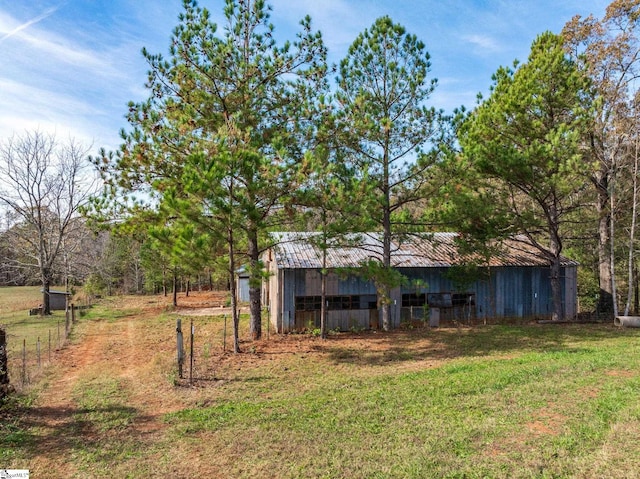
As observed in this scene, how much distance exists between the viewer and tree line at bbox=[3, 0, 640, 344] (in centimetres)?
1280

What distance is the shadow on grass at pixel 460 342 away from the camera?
1361cm

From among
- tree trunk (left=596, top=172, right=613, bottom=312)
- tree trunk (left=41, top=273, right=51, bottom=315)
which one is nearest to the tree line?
tree trunk (left=596, top=172, right=613, bottom=312)

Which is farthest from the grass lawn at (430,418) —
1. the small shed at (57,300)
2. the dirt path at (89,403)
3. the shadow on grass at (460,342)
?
the small shed at (57,300)

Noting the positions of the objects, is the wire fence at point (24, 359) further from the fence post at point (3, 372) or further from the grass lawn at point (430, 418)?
the grass lawn at point (430, 418)

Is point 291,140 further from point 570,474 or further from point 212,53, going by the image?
point 570,474

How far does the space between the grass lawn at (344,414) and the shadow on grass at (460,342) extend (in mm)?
167

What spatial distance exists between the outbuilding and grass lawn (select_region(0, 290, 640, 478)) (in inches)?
165

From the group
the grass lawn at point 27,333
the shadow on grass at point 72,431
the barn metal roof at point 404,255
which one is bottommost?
the grass lawn at point 27,333

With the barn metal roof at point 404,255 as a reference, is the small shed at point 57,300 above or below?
below

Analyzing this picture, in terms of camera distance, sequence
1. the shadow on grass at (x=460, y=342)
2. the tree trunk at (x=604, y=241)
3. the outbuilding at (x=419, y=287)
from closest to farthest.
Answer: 1. the shadow on grass at (x=460, y=342)
2. the outbuilding at (x=419, y=287)
3. the tree trunk at (x=604, y=241)

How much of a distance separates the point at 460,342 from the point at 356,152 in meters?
8.78

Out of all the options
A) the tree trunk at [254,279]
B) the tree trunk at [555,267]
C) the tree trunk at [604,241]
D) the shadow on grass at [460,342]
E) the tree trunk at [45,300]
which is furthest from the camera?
the tree trunk at [45,300]

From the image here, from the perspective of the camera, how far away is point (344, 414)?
802 cm

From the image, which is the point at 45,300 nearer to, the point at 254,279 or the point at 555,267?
the point at 254,279
